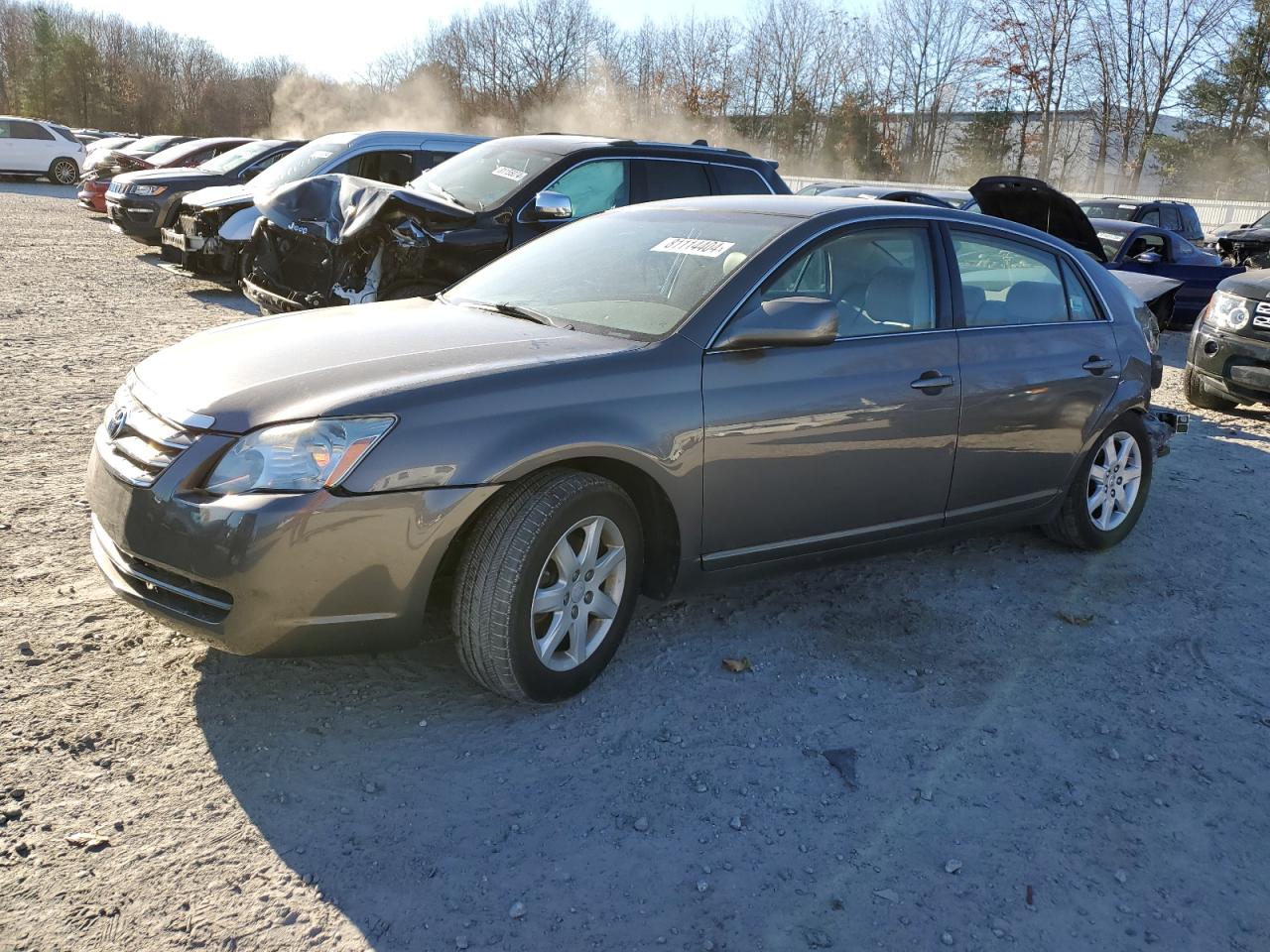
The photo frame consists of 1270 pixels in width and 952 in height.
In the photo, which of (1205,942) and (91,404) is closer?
(1205,942)

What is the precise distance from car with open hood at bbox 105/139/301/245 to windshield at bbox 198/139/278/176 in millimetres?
13

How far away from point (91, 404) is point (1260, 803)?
20.7ft

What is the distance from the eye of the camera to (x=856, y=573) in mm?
4723

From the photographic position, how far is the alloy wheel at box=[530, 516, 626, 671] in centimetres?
326

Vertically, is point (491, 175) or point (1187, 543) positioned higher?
point (491, 175)

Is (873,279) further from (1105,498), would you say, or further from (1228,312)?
(1228,312)

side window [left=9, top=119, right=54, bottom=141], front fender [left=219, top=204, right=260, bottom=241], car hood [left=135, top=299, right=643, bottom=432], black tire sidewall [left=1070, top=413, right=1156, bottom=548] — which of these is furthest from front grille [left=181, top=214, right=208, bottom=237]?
side window [left=9, top=119, right=54, bottom=141]

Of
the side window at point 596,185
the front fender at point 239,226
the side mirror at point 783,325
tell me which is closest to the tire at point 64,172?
the front fender at point 239,226

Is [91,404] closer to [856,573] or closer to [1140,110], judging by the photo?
[856,573]

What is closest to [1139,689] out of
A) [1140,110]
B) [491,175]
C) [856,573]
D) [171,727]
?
[856,573]

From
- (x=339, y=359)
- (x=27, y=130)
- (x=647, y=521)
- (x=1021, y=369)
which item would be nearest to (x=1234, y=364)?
(x=1021, y=369)

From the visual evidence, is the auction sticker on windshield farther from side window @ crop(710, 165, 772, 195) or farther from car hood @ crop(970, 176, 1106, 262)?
car hood @ crop(970, 176, 1106, 262)

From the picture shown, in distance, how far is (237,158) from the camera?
47.5 feet

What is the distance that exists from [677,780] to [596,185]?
5622mm
